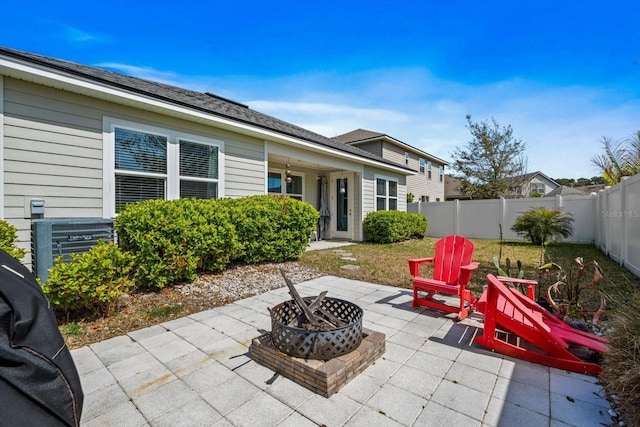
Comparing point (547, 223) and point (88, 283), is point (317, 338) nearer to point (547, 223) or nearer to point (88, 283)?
point (88, 283)

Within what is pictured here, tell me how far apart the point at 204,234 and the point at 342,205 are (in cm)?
698

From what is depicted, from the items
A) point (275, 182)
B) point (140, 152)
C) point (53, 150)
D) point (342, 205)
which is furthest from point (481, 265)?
point (53, 150)

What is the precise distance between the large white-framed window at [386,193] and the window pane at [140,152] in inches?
310

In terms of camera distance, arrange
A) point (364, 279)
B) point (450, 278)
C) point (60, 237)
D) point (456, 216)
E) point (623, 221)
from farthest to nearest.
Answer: point (456, 216)
point (623, 221)
point (364, 279)
point (60, 237)
point (450, 278)

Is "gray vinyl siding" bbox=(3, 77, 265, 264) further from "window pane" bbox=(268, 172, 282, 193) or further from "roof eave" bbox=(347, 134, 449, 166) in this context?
"roof eave" bbox=(347, 134, 449, 166)

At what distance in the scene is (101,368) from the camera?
238 centimetres

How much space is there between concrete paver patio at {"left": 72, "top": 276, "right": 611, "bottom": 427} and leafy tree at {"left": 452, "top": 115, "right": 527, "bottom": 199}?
759 inches

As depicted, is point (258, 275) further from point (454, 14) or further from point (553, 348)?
point (454, 14)

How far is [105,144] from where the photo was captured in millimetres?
4715

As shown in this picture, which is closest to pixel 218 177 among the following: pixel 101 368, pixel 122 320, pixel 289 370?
pixel 122 320

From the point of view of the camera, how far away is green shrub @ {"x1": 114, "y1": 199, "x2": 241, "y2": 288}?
417cm

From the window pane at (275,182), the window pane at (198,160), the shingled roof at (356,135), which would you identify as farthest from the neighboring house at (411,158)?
the window pane at (198,160)

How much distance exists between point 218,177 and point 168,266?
8.16ft

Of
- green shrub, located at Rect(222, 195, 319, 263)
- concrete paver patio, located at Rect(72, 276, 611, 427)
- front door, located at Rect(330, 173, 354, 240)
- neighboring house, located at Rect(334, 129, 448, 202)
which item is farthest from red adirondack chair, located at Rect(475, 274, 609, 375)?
neighboring house, located at Rect(334, 129, 448, 202)
